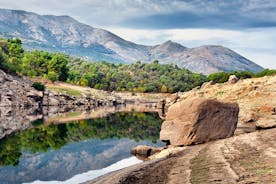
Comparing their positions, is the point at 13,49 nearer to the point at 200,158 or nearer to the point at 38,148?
the point at 38,148

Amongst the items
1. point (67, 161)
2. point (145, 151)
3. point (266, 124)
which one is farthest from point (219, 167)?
point (67, 161)

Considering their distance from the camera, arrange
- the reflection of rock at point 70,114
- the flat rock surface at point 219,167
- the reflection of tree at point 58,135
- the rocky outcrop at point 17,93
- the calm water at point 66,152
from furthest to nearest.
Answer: the rocky outcrop at point 17,93, the reflection of rock at point 70,114, the reflection of tree at point 58,135, the calm water at point 66,152, the flat rock surface at point 219,167

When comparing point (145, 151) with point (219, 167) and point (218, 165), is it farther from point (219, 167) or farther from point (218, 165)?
point (219, 167)

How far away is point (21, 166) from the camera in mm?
41344

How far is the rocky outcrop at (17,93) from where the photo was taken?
13512 cm

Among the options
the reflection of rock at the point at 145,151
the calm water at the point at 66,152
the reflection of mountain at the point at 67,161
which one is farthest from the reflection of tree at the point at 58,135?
the reflection of rock at the point at 145,151

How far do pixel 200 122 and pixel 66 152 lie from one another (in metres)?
22.9

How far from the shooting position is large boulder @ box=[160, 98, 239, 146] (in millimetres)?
38531

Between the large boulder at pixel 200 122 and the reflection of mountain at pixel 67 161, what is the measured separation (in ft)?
33.9

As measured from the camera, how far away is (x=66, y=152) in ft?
171

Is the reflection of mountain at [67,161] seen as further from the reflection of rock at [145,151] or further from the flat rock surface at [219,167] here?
the flat rock surface at [219,167]

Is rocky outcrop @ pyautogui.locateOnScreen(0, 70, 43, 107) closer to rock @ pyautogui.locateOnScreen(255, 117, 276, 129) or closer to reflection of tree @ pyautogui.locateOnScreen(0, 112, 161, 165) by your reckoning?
reflection of tree @ pyautogui.locateOnScreen(0, 112, 161, 165)

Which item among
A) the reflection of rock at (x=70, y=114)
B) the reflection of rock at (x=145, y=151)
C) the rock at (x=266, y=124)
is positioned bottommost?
the reflection of rock at (x=70, y=114)

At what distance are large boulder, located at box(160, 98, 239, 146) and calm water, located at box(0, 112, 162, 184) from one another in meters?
7.77
